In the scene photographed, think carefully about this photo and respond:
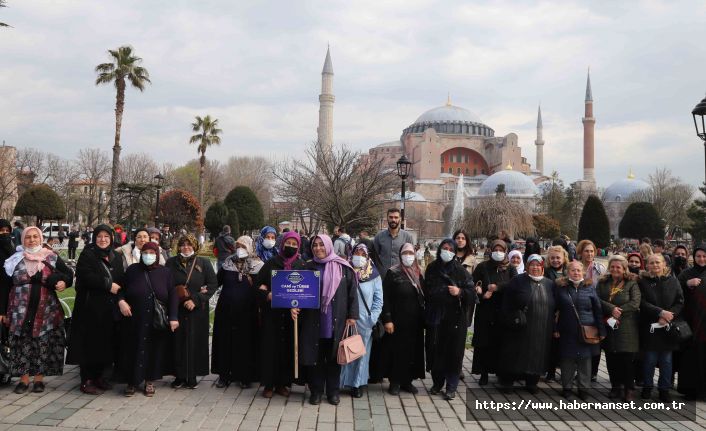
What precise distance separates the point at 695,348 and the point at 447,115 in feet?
290

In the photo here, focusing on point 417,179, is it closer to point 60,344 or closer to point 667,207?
point 667,207

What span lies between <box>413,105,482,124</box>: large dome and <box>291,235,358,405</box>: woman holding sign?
88.0 m

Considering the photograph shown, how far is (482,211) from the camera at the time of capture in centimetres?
4138

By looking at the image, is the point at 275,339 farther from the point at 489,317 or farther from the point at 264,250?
the point at 489,317

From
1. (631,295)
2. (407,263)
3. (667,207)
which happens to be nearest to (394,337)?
(407,263)

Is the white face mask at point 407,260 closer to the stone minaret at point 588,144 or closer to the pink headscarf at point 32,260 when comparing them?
the pink headscarf at point 32,260

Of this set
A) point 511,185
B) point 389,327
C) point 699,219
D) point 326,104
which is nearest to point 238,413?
point 389,327

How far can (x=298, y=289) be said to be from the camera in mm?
5344

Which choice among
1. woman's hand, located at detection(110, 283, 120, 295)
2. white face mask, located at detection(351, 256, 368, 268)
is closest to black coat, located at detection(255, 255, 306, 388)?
white face mask, located at detection(351, 256, 368, 268)

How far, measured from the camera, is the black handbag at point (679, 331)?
18.7 ft

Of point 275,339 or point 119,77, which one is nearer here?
point 275,339

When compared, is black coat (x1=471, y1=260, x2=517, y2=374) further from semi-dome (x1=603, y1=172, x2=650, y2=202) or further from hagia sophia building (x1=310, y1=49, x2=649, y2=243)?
semi-dome (x1=603, y1=172, x2=650, y2=202)

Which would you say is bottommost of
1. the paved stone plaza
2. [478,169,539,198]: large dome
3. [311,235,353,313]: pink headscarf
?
the paved stone plaza

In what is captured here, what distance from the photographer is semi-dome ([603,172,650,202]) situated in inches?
2768
